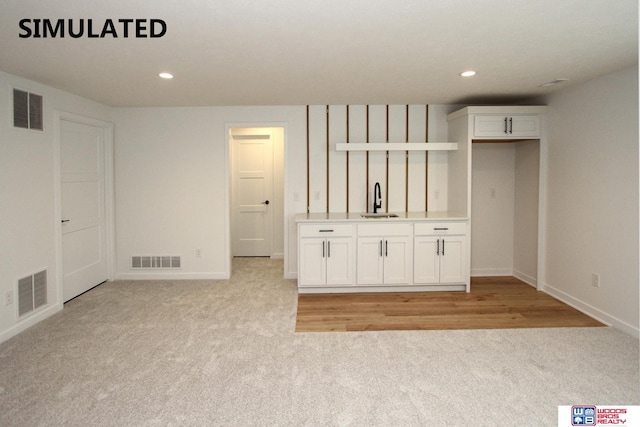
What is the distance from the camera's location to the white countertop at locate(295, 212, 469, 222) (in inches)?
182

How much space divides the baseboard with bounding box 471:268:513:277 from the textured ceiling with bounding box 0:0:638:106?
236 cm

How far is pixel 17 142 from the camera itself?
3584 mm

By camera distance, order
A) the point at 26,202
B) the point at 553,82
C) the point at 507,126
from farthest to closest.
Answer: the point at 507,126 < the point at 553,82 < the point at 26,202

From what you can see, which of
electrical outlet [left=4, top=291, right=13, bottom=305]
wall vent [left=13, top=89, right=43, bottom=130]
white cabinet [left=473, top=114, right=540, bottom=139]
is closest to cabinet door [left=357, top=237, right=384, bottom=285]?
white cabinet [left=473, top=114, right=540, bottom=139]

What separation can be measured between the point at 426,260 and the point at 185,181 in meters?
3.25

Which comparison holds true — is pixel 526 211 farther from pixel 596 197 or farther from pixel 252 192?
pixel 252 192

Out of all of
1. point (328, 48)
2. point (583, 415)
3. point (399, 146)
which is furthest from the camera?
point (399, 146)

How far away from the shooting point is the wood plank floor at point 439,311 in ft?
12.1

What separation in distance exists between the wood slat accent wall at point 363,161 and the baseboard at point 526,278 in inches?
60.5

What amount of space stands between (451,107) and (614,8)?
2.99 metres

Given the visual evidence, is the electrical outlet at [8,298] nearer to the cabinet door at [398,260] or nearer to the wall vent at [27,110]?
the wall vent at [27,110]

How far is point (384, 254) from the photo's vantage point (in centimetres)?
466

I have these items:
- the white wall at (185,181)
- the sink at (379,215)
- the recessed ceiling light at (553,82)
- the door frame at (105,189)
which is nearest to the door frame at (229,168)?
the white wall at (185,181)

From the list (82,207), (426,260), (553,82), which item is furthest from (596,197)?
(82,207)
